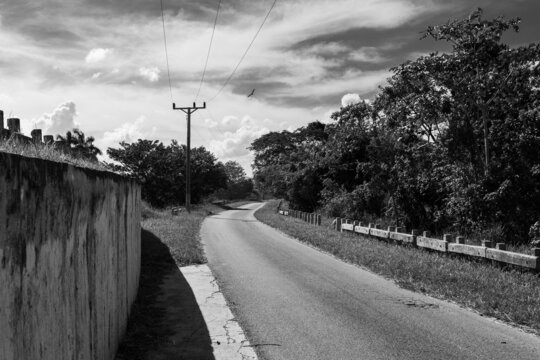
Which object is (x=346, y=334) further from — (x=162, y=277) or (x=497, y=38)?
(x=497, y=38)

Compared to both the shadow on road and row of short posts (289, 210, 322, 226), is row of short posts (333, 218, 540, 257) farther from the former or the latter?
A: the shadow on road

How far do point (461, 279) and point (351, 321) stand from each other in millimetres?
3551

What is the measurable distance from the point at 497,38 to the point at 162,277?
41.7 feet

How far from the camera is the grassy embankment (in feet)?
24.7

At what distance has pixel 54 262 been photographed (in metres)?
3.03

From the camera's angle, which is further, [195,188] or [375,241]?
[195,188]

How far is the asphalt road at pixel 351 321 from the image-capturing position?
19.3 feet

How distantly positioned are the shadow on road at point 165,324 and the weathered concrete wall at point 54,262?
70 cm

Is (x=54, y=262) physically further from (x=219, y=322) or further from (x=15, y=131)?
(x=219, y=322)

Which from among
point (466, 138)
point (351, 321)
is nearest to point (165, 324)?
point (351, 321)

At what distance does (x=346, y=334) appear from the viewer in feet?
21.5

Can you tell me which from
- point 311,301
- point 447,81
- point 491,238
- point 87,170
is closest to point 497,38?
point 447,81

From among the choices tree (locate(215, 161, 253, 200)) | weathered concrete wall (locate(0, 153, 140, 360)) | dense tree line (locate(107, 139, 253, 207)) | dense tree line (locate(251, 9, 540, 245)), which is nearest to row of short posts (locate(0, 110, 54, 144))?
weathered concrete wall (locate(0, 153, 140, 360))

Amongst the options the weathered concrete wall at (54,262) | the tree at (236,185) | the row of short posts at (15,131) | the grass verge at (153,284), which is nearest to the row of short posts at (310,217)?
the grass verge at (153,284)
